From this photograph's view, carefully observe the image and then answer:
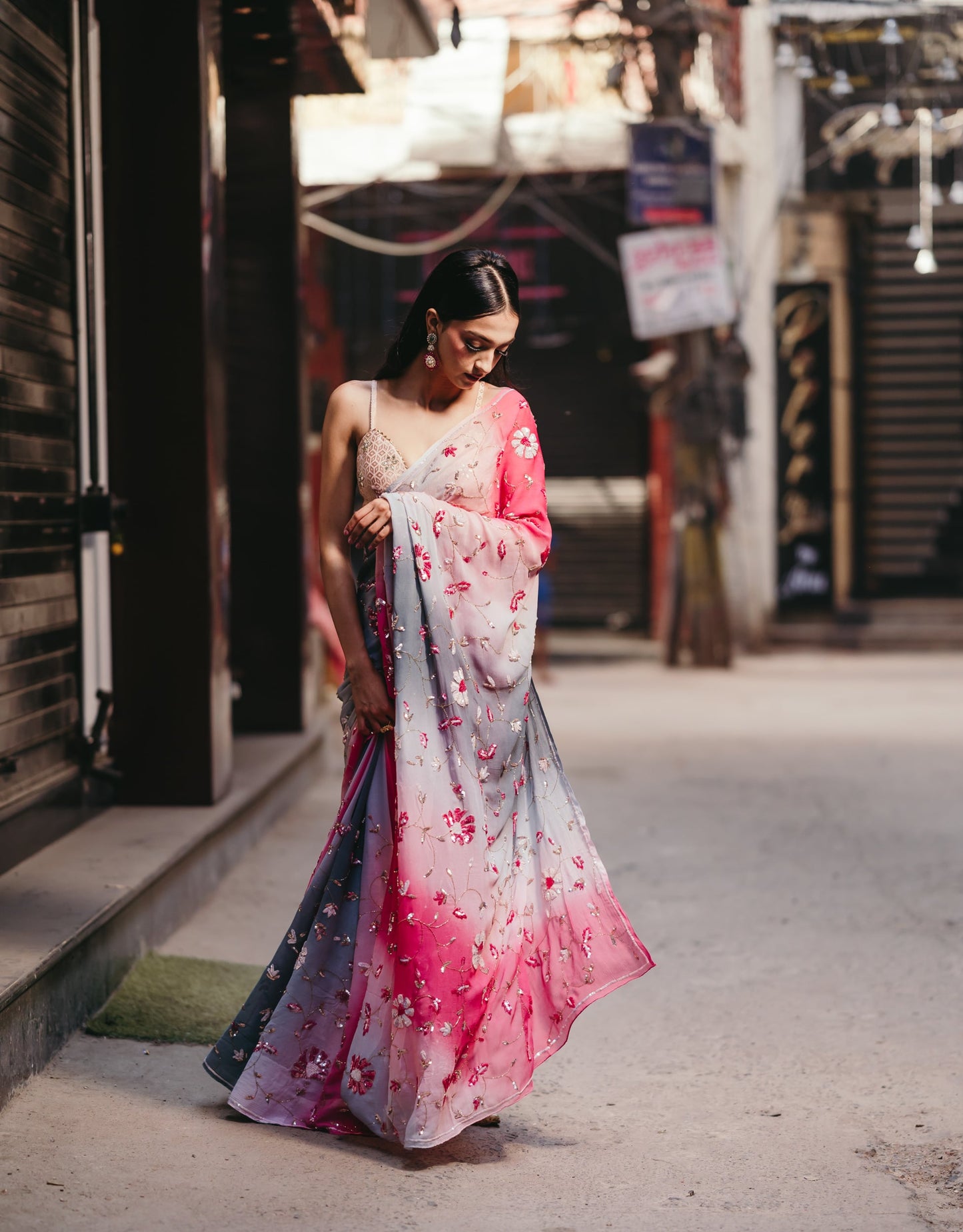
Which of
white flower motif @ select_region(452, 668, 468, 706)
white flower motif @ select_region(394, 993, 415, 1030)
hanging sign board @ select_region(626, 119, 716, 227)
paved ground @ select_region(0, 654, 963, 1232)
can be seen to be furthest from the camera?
hanging sign board @ select_region(626, 119, 716, 227)

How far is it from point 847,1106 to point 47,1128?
1773 mm

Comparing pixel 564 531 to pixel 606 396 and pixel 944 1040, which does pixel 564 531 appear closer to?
pixel 606 396

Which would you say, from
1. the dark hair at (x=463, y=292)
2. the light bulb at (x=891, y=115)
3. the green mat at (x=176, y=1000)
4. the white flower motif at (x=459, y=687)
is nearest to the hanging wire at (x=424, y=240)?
the light bulb at (x=891, y=115)

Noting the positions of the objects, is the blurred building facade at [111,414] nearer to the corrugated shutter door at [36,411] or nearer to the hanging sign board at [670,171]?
the corrugated shutter door at [36,411]

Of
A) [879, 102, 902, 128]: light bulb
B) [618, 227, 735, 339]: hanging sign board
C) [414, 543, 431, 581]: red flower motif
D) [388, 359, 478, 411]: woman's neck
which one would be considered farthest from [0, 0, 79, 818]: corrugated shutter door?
[879, 102, 902, 128]: light bulb

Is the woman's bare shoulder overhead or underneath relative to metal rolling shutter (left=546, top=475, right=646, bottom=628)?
overhead

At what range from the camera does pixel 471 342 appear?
3125mm

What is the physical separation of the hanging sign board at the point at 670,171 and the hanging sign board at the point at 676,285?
26 centimetres

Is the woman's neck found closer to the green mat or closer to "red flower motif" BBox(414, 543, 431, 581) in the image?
"red flower motif" BBox(414, 543, 431, 581)

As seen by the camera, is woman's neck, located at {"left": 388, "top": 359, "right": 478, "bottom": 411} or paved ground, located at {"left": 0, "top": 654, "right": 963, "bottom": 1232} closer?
paved ground, located at {"left": 0, "top": 654, "right": 963, "bottom": 1232}

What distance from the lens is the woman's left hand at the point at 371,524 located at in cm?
309

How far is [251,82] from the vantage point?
7.50 metres

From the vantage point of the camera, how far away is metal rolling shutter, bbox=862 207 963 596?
16.2 m

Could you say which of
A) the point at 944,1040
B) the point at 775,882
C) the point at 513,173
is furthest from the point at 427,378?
the point at 513,173
